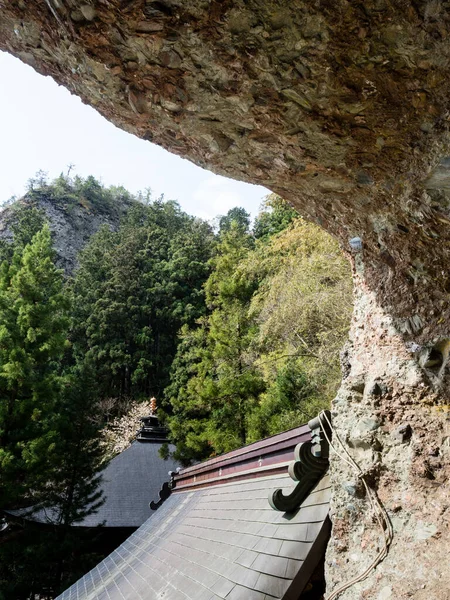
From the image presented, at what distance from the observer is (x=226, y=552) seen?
3041 millimetres

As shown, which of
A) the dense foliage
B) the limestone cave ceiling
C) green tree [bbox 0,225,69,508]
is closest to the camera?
the limestone cave ceiling

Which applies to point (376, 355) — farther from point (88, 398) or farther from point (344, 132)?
point (88, 398)

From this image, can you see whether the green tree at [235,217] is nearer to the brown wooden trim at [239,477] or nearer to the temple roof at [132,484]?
the temple roof at [132,484]

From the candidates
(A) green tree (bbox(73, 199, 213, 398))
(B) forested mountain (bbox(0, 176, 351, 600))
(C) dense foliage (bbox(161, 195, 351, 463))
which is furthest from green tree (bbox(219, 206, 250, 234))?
(C) dense foliage (bbox(161, 195, 351, 463))

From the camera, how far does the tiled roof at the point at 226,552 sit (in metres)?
2.30

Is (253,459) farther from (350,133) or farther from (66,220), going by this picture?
(66,220)

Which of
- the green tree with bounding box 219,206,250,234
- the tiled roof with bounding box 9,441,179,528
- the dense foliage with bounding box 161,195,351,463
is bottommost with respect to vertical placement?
the tiled roof with bounding box 9,441,179,528

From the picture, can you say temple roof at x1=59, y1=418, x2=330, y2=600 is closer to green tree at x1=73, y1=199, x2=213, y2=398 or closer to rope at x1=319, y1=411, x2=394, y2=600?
rope at x1=319, y1=411, x2=394, y2=600

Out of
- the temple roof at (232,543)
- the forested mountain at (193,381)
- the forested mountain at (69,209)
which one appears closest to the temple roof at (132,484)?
the forested mountain at (193,381)

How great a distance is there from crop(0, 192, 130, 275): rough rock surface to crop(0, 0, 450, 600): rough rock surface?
107ft

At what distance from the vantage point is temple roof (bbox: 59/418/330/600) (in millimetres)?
2320

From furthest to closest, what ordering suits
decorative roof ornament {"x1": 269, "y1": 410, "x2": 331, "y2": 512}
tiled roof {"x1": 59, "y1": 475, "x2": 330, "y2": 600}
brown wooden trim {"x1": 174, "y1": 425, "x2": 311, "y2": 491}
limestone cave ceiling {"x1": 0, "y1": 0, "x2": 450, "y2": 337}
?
1. brown wooden trim {"x1": 174, "y1": 425, "x2": 311, "y2": 491}
2. decorative roof ornament {"x1": 269, "y1": 410, "x2": 331, "y2": 512}
3. tiled roof {"x1": 59, "y1": 475, "x2": 330, "y2": 600}
4. limestone cave ceiling {"x1": 0, "y1": 0, "x2": 450, "y2": 337}

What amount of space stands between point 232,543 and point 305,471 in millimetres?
952

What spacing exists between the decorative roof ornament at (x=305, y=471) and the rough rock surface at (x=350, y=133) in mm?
336
